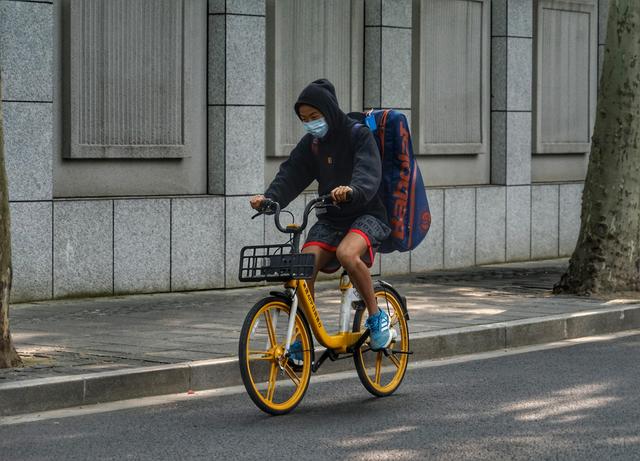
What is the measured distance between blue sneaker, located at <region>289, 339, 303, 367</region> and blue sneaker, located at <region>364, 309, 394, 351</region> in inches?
20.7

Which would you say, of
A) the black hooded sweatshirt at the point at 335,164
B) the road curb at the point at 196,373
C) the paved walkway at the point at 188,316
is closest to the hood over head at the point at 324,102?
the black hooded sweatshirt at the point at 335,164

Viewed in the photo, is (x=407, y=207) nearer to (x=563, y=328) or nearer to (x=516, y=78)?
(x=563, y=328)

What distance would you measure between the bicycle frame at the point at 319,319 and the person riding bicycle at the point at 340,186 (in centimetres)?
12

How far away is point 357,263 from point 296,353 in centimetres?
59

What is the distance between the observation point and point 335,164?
8039 mm

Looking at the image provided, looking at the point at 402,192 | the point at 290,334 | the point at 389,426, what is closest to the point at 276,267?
the point at 290,334

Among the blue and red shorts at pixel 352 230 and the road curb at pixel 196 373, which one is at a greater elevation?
the blue and red shorts at pixel 352 230

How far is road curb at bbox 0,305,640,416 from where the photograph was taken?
7.74 metres

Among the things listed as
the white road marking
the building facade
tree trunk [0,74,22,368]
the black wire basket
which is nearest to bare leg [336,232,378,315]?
the black wire basket

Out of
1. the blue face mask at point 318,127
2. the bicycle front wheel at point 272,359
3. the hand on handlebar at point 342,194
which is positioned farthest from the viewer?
the blue face mask at point 318,127

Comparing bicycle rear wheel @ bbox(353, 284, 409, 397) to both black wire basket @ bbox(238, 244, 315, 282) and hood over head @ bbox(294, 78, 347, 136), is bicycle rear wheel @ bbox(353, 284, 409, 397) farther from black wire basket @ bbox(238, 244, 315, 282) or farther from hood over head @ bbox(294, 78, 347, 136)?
hood over head @ bbox(294, 78, 347, 136)

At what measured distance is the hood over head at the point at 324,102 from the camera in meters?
7.85

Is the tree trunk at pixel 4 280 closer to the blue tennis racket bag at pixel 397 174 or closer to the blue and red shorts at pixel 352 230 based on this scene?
the blue and red shorts at pixel 352 230

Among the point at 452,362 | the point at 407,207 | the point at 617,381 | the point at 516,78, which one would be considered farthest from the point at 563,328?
the point at 516,78
